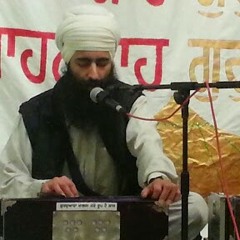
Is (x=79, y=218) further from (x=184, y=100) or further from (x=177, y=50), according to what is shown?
(x=177, y=50)

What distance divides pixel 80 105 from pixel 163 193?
538 mm

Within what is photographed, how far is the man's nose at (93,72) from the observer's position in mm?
2068

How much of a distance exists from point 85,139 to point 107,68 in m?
0.23

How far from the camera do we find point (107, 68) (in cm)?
211

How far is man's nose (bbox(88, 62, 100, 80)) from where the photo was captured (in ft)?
6.79

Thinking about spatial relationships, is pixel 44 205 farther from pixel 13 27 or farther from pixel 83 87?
pixel 13 27

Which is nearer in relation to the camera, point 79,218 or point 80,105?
point 79,218

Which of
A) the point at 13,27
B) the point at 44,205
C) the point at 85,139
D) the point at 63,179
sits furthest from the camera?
the point at 13,27

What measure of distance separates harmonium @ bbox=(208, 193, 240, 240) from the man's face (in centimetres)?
53

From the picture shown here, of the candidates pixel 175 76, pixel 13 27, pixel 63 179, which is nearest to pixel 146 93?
pixel 175 76

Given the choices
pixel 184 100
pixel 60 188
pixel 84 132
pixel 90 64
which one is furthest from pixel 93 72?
pixel 184 100

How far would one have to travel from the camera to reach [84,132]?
211cm

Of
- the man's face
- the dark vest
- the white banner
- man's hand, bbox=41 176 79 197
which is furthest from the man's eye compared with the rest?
man's hand, bbox=41 176 79 197

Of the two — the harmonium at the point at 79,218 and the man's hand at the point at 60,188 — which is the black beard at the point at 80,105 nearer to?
the man's hand at the point at 60,188
